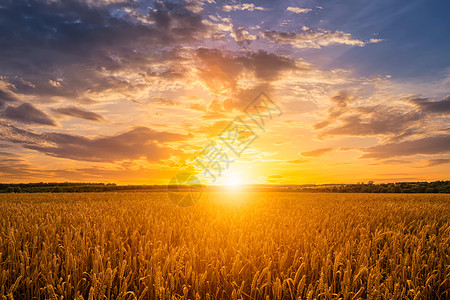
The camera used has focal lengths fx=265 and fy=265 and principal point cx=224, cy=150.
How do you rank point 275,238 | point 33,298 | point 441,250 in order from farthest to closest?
point 275,238, point 441,250, point 33,298

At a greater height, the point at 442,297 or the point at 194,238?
the point at 194,238

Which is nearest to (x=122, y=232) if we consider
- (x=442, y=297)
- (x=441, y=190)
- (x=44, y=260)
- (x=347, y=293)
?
(x=44, y=260)

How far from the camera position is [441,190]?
39250 millimetres

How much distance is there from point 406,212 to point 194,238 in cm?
849

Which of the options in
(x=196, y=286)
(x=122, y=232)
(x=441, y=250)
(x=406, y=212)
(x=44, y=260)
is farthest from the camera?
(x=406, y=212)

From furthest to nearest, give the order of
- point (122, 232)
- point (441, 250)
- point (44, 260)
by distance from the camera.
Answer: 1. point (122, 232)
2. point (441, 250)
3. point (44, 260)

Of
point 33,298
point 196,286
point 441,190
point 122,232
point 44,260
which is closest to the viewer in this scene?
point 196,286

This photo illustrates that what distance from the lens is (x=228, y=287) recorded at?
2557mm

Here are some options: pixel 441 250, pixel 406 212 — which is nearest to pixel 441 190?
pixel 406 212

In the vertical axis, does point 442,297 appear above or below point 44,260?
below

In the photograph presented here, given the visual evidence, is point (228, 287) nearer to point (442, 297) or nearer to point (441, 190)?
point (442, 297)

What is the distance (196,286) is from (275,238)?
6.85 ft

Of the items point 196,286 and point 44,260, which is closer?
point 196,286

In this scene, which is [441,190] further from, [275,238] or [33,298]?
[33,298]
